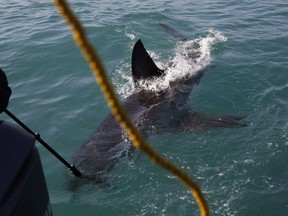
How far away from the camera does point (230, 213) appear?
17.4 ft

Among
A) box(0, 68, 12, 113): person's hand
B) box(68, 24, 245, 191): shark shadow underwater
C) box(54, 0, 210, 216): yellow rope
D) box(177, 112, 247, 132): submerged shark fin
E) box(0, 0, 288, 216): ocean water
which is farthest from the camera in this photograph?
box(177, 112, 247, 132): submerged shark fin

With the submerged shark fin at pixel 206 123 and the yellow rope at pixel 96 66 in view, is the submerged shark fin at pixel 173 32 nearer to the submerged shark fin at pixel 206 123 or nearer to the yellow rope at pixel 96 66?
the submerged shark fin at pixel 206 123

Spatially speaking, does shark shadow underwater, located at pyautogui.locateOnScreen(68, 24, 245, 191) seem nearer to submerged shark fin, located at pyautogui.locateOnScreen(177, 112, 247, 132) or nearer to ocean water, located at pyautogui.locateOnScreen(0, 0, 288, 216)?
submerged shark fin, located at pyautogui.locateOnScreen(177, 112, 247, 132)

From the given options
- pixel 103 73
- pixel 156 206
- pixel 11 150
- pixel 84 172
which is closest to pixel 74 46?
pixel 84 172

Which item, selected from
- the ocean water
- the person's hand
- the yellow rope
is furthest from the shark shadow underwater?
the yellow rope

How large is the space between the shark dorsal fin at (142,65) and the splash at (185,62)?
0.45 ft

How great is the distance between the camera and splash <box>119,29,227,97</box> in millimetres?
8703

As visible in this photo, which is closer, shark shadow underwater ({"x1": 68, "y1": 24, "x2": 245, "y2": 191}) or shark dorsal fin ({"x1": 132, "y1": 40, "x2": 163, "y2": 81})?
shark shadow underwater ({"x1": 68, "y1": 24, "x2": 245, "y2": 191})

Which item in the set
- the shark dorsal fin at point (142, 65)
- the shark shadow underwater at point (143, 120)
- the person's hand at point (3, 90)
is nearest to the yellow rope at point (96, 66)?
the person's hand at point (3, 90)

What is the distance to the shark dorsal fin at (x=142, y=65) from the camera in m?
8.31

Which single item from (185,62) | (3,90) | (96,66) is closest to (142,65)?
(185,62)

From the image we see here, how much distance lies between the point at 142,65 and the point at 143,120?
4.94ft

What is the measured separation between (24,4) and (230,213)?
1459 cm

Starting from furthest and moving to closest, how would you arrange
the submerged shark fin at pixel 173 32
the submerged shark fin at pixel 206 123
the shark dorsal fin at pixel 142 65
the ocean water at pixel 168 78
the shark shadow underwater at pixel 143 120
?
the submerged shark fin at pixel 173 32
the shark dorsal fin at pixel 142 65
the submerged shark fin at pixel 206 123
the shark shadow underwater at pixel 143 120
the ocean water at pixel 168 78
